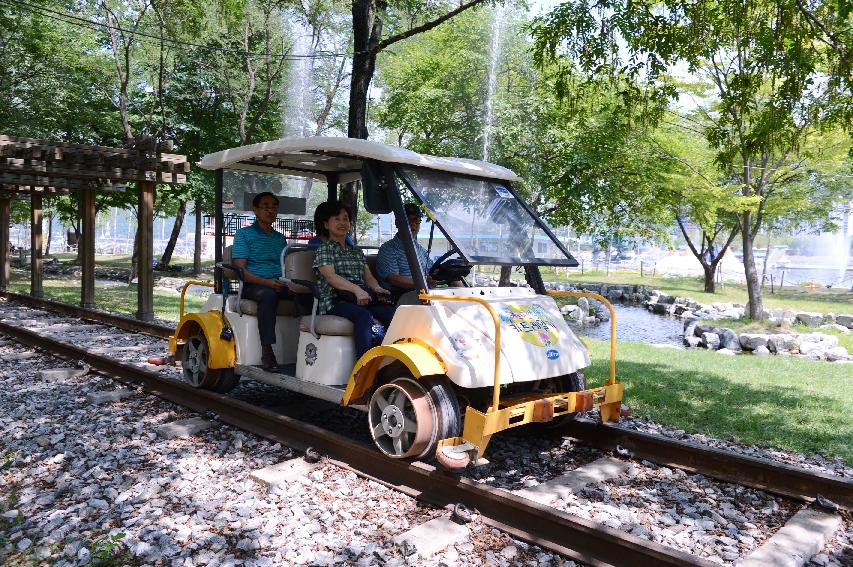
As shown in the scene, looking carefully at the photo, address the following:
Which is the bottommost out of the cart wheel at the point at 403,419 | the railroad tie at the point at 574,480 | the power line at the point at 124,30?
the railroad tie at the point at 574,480

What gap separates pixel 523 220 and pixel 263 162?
8.44 feet

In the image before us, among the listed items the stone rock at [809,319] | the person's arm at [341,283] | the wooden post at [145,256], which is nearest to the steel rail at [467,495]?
the person's arm at [341,283]

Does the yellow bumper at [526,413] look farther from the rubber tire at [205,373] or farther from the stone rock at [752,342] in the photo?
the stone rock at [752,342]

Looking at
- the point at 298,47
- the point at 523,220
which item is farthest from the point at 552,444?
the point at 298,47

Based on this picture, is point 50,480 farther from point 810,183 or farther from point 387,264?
point 810,183

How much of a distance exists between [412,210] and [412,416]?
5.16ft

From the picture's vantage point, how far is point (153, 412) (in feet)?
20.4

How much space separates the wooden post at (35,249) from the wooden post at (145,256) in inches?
203

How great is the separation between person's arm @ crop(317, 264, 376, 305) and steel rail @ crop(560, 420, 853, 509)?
192 centimetres

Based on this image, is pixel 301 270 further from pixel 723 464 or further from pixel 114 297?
pixel 114 297

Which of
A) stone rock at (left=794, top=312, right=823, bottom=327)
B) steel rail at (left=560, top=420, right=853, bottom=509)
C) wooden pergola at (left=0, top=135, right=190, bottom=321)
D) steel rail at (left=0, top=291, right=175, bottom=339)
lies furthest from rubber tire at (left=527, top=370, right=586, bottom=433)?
stone rock at (left=794, top=312, right=823, bottom=327)

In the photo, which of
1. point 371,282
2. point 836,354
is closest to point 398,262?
point 371,282

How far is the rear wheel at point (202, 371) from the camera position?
6430mm

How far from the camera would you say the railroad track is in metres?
3.44
